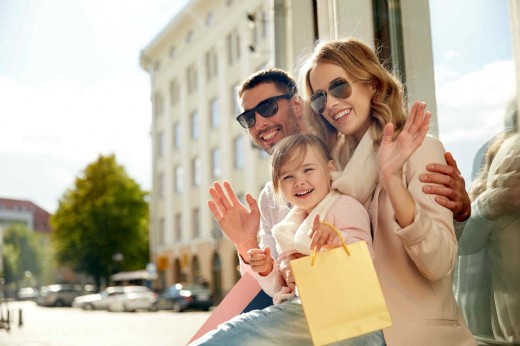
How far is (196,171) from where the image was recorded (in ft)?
103

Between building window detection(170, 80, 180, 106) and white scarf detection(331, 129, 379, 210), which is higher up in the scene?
building window detection(170, 80, 180, 106)

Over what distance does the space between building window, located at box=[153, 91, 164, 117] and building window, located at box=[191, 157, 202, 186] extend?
4986 mm

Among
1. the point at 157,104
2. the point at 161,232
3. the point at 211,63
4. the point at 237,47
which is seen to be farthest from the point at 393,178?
the point at 157,104

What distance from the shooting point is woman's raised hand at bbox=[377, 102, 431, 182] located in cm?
197

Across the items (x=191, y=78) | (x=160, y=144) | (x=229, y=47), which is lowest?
(x=160, y=144)

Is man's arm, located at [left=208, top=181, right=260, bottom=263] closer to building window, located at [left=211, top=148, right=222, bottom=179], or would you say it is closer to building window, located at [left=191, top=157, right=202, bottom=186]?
building window, located at [left=211, top=148, right=222, bottom=179]

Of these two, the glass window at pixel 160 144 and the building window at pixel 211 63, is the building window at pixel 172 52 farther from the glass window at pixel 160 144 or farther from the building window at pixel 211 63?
the building window at pixel 211 63

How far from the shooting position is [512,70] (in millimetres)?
2512

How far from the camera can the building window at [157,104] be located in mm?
35625

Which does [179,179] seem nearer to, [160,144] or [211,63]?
[160,144]

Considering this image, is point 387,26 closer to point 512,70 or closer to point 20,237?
point 512,70

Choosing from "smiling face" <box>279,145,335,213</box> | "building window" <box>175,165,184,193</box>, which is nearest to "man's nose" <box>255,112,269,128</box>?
"smiling face" <box>279,145,335,213</box>

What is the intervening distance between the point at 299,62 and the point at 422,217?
1.00 m

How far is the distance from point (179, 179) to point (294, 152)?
31.5 metres
